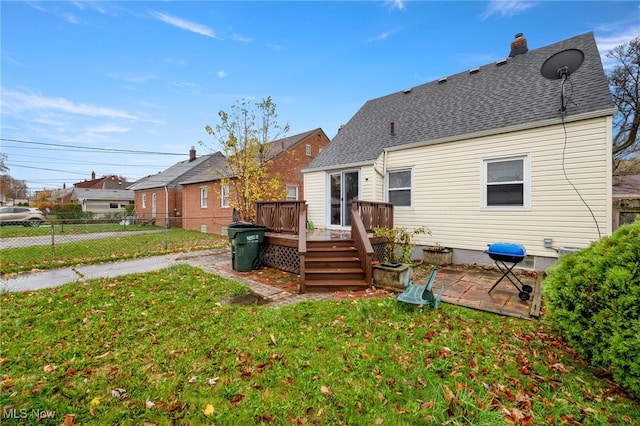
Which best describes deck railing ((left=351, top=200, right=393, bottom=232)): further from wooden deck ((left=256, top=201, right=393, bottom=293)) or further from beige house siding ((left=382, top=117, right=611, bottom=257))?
beige house siding ((left=382, top=117, right=611, bottom=257))

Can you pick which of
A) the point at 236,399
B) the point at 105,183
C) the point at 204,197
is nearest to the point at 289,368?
the point at 236,399

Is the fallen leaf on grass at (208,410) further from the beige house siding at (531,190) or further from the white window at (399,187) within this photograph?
the white window at (399,187)

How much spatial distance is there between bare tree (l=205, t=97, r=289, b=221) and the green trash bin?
408 centimetres

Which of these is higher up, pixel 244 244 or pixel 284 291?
pixel 244 244

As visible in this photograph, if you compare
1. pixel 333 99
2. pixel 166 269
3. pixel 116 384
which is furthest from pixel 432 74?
pixel 116 384

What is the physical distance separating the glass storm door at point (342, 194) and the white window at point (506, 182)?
3.98 metres

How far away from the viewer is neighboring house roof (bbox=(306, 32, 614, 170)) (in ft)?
21.9

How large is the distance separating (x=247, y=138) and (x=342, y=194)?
4778 mm

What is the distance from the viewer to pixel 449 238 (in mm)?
7938

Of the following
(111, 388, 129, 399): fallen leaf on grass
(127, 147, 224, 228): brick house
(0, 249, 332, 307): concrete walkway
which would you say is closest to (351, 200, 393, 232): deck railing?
(0, 249, 332, 307): concrete walkway

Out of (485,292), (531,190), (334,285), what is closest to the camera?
(485,292)

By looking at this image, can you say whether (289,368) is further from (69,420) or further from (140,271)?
(140,271)

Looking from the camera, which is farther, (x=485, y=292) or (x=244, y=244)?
(x=244, y=244)

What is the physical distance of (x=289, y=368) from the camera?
109 inches
